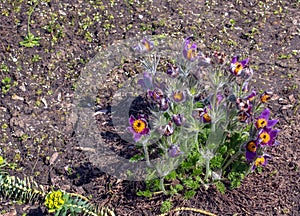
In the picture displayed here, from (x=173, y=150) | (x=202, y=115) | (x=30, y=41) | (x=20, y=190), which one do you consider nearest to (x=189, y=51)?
(x=202, y=115)

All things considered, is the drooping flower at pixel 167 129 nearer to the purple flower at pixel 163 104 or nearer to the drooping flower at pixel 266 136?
the purple flower at pixel 163 104

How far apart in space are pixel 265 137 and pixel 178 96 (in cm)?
57

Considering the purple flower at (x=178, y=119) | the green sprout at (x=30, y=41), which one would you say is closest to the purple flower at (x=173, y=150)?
the purple flower at (x=178, y=119)

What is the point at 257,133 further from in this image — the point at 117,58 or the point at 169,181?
the point at 117,58

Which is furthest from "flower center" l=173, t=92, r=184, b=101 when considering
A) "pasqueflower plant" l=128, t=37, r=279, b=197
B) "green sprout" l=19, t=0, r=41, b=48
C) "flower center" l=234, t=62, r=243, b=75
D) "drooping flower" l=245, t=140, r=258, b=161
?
"green sprout" l=19, t=0, r=41, b=48

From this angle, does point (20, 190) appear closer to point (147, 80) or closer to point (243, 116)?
point (147, 80)

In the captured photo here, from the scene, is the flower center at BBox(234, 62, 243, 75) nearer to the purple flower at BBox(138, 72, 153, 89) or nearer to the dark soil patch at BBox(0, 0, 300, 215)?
the purple flower at BBox(138, 72, 153, 89)

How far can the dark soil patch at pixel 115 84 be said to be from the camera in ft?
11.0

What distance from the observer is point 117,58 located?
4.23 metres

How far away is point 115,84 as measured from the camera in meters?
4.04

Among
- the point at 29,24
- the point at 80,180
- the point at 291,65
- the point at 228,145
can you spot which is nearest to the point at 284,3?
the point at 291,65

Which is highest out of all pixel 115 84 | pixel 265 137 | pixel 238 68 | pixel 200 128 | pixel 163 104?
pixel 238 68

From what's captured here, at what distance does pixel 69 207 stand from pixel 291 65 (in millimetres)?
2363

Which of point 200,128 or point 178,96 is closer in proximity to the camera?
point 178,96
